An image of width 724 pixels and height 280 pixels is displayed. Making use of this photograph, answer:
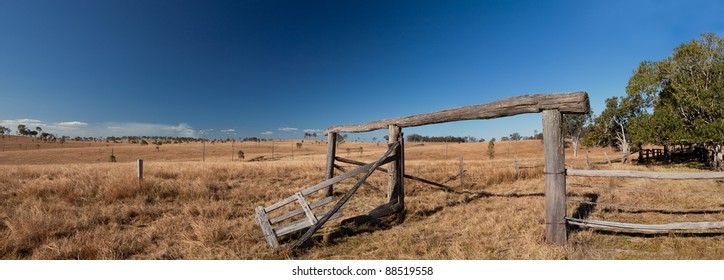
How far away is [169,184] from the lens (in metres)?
9.28

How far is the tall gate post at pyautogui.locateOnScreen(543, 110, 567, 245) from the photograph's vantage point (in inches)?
177

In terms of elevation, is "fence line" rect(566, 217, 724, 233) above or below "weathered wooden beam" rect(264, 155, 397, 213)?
below

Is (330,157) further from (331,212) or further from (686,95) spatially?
(686,95)

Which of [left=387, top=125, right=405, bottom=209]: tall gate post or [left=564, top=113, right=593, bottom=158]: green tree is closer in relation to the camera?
[left=387, top=125, right=405, bottom=209]: tall gate post

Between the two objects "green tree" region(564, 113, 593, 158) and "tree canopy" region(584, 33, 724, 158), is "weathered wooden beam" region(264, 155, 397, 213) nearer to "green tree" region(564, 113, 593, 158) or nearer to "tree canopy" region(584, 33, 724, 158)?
"tree canopy" region(584, 33, 724, 158)

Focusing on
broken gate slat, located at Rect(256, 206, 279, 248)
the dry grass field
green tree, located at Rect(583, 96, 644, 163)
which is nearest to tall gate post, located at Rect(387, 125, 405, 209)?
the dry grass field

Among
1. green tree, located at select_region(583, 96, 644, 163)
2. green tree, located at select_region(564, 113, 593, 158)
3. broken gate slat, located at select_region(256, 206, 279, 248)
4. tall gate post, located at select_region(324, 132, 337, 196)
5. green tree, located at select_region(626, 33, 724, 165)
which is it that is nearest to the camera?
broken gate slat, located at select_region(256, 206, 279, 248)

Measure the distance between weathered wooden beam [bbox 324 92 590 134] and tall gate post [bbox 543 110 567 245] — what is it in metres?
0.14

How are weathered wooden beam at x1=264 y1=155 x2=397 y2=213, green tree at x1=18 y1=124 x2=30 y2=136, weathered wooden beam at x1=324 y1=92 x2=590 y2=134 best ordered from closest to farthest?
weathered wooden beam at x1=324 y1=92 x2=590 y2=134 < weathered wooden beam at x1=264 y1=155 x2=397 y2=213 < green tree at x1=18 y1=124 x2=30 y2=136

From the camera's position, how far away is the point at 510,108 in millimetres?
4961

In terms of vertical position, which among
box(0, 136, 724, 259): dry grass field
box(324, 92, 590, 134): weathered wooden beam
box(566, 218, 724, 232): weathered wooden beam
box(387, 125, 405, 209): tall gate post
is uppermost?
box(324, 92, 590, 134): weathered wooden beam

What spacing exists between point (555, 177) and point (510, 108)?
127cm

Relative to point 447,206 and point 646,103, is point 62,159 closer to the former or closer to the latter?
point 447,206
